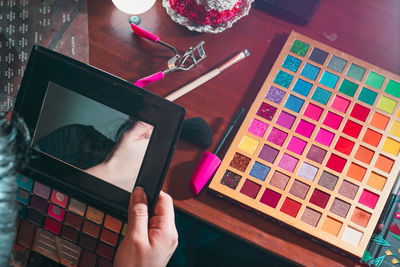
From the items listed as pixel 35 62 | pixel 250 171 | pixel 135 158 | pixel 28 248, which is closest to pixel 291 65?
pixel 250 171

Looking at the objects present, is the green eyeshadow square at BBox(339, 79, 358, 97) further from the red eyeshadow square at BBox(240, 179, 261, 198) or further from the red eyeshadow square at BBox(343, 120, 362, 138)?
the red eyeshadow square at BBox(240, 179, 261, 198)

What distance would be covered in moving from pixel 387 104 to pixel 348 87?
0.08m

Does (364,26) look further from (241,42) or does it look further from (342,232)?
(342,232)

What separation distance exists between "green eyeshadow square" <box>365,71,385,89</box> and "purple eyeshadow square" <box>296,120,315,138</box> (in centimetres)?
15

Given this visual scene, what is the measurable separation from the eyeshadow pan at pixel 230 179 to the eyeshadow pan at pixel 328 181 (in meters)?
0.15

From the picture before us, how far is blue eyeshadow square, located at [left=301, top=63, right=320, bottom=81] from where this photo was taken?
72 centimetres

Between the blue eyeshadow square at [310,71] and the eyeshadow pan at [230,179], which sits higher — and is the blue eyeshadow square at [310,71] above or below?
above

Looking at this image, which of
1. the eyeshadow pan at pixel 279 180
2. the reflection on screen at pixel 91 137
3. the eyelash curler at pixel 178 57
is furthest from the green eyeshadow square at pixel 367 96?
the reflection on screen at pixel 91 137

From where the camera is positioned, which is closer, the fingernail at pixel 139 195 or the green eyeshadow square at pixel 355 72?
the fingernail at pixel 139 195

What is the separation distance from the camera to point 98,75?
579 millimetres

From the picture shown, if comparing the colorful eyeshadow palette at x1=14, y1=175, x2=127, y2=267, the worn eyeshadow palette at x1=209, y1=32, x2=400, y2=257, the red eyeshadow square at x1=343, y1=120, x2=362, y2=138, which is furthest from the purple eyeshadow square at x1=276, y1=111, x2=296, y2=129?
the colorful eyeshadow palette at x1=14, y1=175, x2=127, y2=267

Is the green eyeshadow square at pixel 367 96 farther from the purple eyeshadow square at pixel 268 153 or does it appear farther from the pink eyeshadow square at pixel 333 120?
the purple eyeshadow square at pixel 268 153

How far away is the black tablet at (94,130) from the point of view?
22.8 inches

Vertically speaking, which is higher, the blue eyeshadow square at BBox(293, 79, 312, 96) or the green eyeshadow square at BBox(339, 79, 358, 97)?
the green eyeshadow square at BBox(339, 79, 358, 97)
